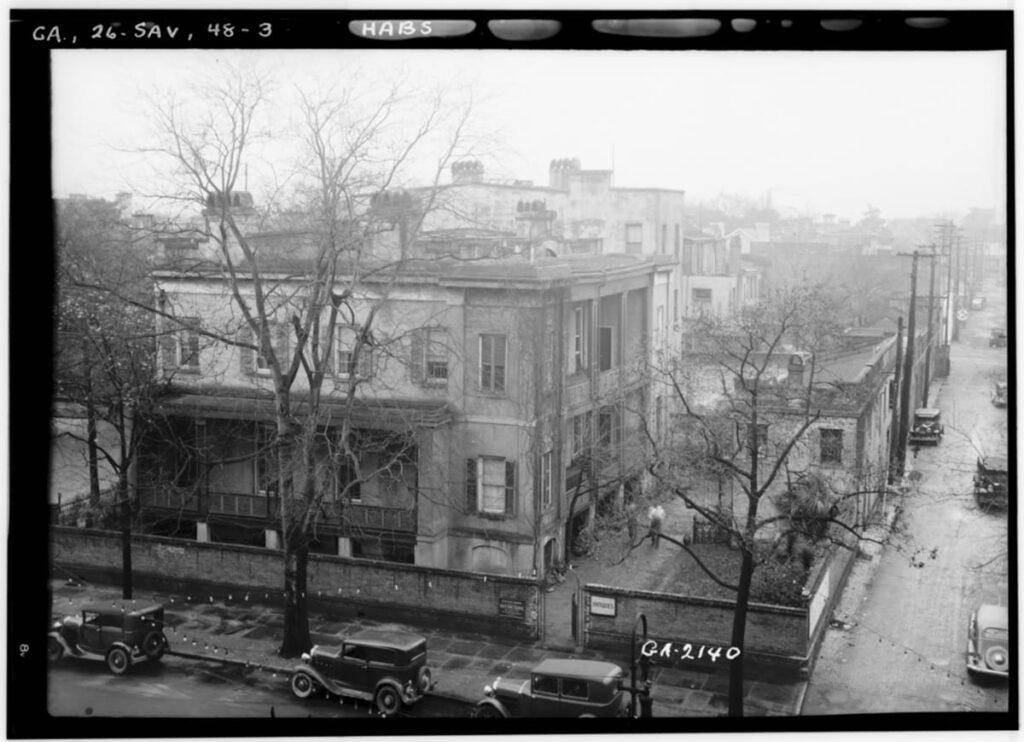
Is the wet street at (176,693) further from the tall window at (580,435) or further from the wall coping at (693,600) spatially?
the tall window at (580,435)

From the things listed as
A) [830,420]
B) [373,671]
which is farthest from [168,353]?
[830,420]

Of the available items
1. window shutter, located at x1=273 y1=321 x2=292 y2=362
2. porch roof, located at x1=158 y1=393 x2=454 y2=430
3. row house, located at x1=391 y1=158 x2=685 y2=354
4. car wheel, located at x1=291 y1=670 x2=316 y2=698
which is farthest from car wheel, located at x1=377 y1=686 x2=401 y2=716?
row house, located at x1=391 y1=158 x2=685 y2=354

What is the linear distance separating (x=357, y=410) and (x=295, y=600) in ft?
3.58

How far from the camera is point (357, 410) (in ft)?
21.0

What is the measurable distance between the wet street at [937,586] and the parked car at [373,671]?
1.97m

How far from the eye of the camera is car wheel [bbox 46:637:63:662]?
6.18 m

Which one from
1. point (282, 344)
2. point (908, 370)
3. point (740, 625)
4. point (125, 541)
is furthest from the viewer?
point (125, 541)

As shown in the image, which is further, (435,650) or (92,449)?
(92,449)

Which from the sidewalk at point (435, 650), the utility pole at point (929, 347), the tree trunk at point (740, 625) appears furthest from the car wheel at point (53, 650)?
the utility pole at point (929, 347)

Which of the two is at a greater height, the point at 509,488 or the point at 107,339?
the point at 107,339

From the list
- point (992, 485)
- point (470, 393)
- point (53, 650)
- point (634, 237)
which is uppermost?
point (634, 237)

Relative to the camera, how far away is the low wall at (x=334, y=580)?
6348 millimetres

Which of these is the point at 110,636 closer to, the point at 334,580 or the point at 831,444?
the point at 334,580

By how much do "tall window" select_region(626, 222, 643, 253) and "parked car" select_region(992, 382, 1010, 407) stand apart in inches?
75.8
